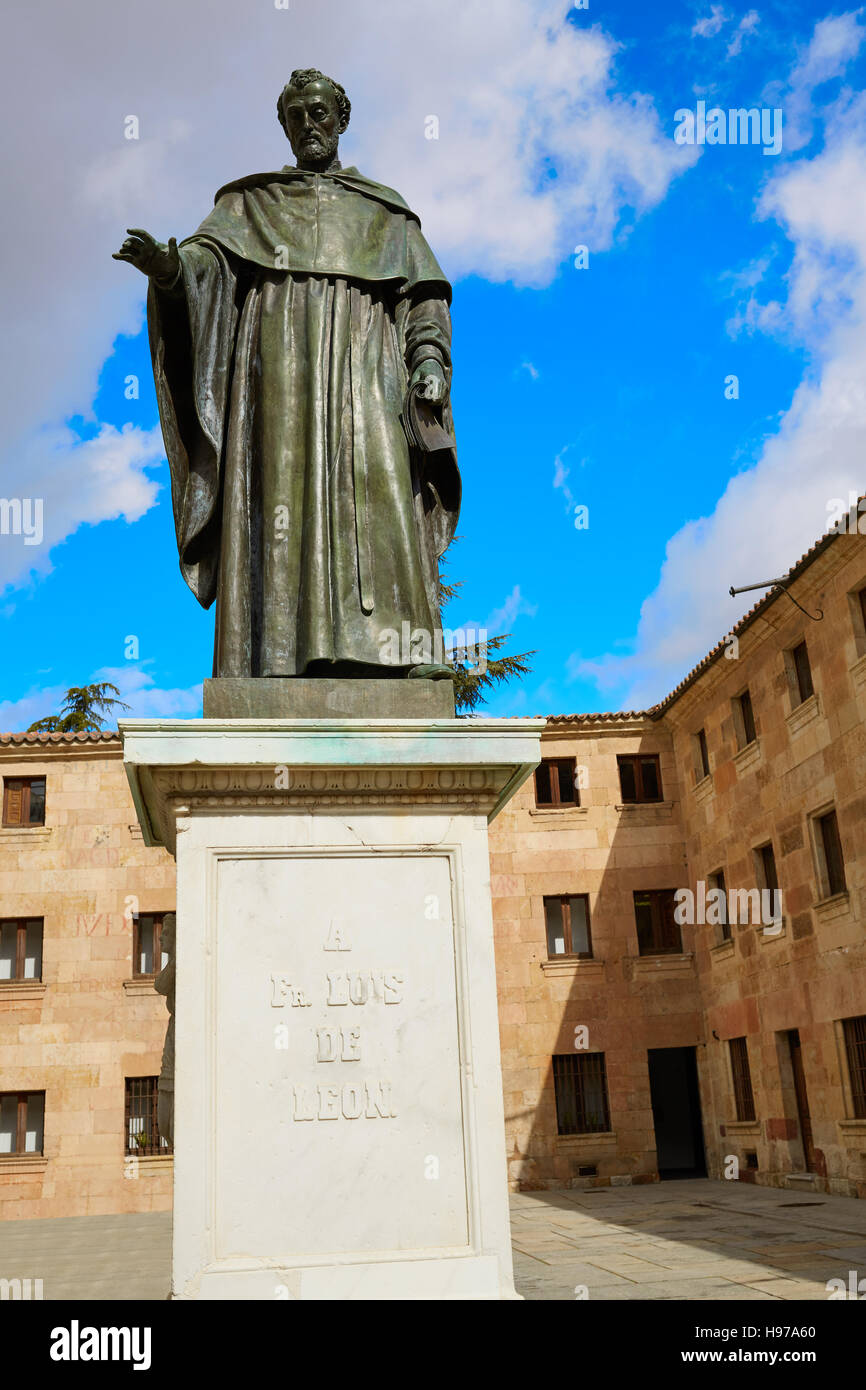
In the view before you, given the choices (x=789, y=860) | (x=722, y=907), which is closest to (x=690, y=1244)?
(x=789, y=860)

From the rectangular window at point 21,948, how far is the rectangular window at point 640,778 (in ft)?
40.6

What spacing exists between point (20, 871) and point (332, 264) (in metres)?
21.7

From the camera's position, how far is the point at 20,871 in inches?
952

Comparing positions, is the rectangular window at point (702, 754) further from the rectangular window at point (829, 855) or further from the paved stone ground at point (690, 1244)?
the paved stone ground at point (690, 1244)

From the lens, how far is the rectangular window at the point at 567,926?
81.9 feet

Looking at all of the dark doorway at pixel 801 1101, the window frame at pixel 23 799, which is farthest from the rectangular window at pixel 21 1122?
the dark doorway at pixel 801 1101

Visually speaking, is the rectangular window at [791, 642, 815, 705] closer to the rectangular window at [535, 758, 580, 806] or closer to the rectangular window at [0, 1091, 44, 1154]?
the rectangular window at [535, 758, 580, 806]

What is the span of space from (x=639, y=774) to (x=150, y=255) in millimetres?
22924

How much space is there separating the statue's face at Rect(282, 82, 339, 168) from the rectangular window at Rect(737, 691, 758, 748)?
18352 millimetres

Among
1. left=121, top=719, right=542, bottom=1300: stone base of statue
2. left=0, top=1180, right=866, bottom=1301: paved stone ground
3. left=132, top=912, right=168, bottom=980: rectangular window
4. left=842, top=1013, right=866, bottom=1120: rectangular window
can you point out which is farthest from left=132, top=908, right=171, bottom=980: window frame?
left=121, top=719, right=542, bottom=1300: stone base of statue

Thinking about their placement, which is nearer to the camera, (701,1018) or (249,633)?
(249,633)

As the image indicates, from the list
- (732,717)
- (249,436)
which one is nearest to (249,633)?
(249,436)

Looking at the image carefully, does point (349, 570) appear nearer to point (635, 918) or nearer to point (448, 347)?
point (448, 347)
